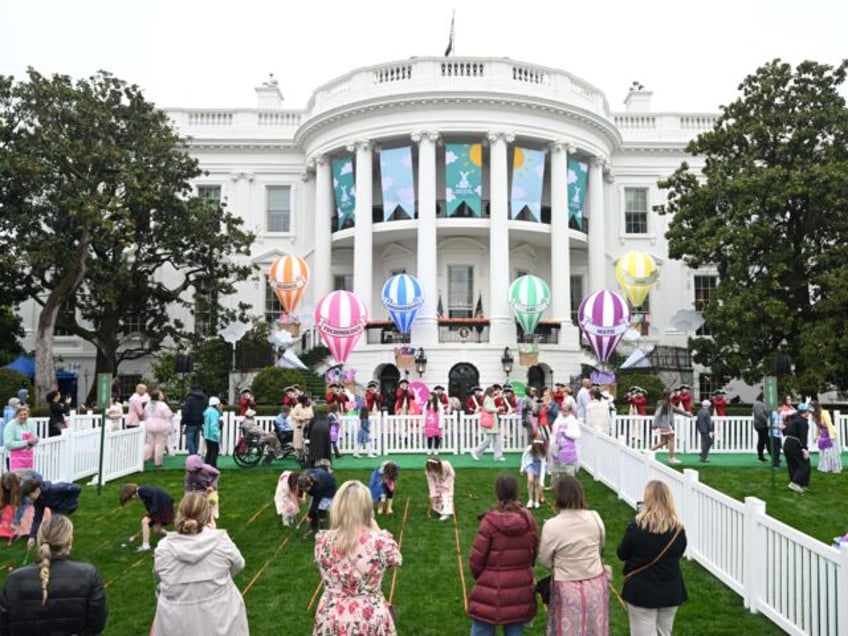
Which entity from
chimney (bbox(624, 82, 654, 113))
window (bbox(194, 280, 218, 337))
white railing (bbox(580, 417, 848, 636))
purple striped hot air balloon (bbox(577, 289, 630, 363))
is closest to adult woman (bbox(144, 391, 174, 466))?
white railing (bbox(580, 417, 848, 636))

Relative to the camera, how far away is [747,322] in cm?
2561

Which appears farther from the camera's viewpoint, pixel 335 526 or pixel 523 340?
pixel 523 340

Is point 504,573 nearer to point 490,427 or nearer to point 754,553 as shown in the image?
point 754,553

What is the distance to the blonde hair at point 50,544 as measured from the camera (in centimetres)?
443

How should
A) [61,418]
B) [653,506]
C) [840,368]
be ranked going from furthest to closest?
[840,368]
[61,418]
[653,506]

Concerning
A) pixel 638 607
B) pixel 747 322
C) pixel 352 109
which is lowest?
pixel 638 607

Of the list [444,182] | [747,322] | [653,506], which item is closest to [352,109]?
[444,182]

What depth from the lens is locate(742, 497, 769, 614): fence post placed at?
730 centimetres

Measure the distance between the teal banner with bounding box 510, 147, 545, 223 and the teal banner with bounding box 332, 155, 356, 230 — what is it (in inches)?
265

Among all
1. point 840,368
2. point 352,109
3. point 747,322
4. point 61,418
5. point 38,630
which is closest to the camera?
point 38,630

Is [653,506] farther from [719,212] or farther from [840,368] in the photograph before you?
[719,212]

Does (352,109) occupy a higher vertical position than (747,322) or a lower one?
higher

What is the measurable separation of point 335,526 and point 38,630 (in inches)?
69.3

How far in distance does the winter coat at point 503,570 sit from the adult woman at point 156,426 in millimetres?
12866
